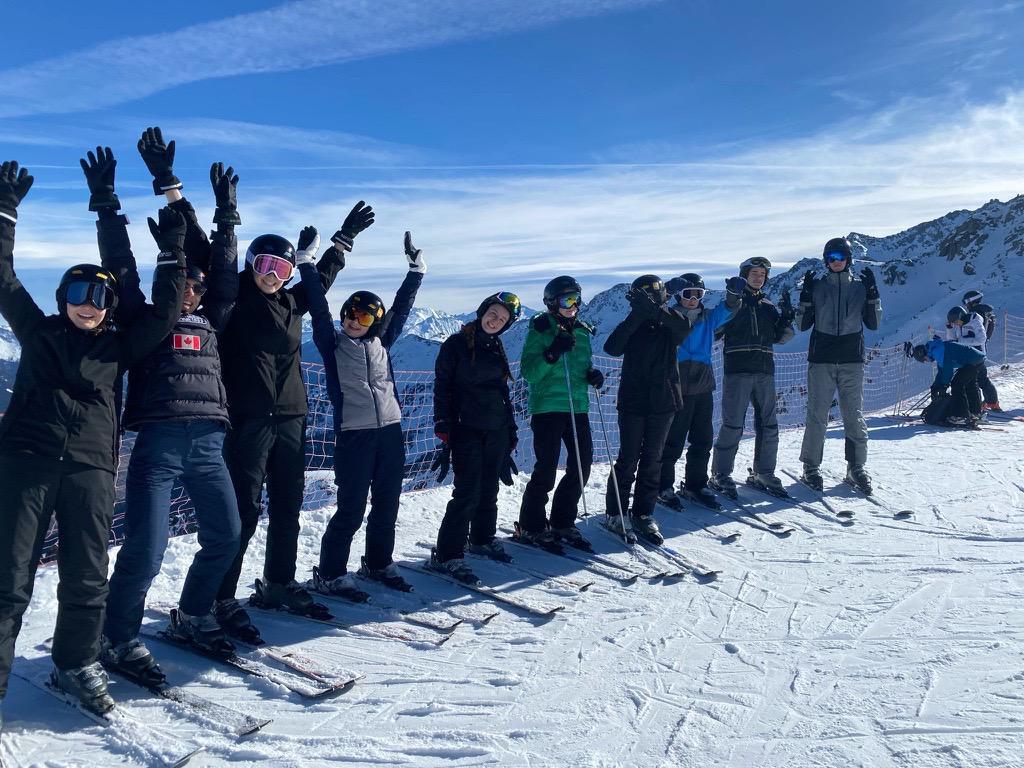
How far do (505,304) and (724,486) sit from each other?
3.55m

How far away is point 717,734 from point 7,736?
9.52ft

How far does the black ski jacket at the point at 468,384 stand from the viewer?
4.82m

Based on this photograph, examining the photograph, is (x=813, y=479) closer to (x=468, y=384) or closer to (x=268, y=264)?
(x=468, y=384)

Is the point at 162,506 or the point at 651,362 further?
the point at 651,362

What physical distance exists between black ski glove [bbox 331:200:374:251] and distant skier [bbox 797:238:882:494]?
4538mm

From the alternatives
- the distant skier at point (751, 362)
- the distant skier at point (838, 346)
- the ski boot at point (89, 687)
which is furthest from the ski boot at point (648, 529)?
the ski boot at point (89, 687)

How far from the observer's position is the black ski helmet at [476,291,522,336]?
4.86m

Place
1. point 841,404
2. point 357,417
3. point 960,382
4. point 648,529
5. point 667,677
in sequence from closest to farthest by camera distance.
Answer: point 667,677 → point 357,417 → point 648,529 → point 841,404 → point 960,382

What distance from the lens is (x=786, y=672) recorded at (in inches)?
140

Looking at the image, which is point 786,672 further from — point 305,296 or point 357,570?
point 305,296

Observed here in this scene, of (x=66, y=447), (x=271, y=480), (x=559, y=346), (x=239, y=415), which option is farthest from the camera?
(x=559, y=346)

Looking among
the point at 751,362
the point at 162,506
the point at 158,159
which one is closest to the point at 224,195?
the point at 158,159

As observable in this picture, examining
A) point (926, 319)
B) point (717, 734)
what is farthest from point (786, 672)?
point (926, 319)

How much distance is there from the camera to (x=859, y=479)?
738 centimetres
